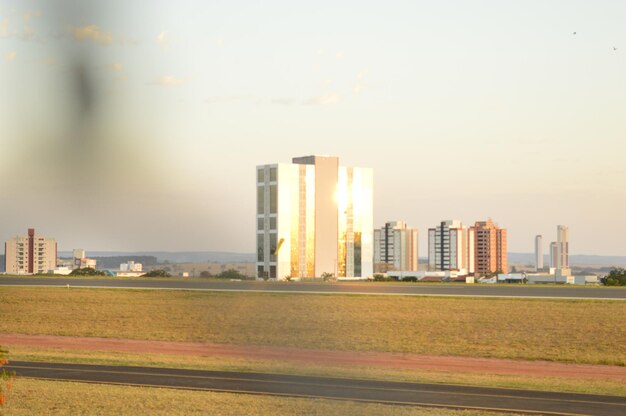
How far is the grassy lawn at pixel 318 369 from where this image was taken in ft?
120

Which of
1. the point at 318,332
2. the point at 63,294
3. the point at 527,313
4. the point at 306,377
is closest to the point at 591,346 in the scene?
the point at 527,313

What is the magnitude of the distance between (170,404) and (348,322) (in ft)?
102

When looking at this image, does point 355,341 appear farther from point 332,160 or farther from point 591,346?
point 332,160

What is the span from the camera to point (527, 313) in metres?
60.3

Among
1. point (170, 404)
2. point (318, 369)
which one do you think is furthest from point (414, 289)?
point (170, 404)

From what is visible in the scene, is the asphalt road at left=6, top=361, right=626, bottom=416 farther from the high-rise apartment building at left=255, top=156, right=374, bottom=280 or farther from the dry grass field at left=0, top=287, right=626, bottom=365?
the high-rise apartment building at left=255, top=156, right=374, bottom=280

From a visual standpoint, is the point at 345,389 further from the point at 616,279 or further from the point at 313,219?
the point at 313,219

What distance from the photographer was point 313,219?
121 metres

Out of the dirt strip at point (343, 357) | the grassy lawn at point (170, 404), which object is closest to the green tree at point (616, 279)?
the dirt strip at point (343, 357)

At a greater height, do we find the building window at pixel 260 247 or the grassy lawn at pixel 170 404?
the building window at pixel 260 247

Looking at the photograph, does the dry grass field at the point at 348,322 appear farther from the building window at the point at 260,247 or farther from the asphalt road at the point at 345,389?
the building window at the point at 260,247

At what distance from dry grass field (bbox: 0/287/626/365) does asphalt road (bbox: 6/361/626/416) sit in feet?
46.6

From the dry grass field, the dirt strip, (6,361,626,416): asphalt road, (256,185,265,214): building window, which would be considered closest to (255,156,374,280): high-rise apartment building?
(256,185,265,214): building window

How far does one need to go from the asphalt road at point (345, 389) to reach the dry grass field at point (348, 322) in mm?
14198
